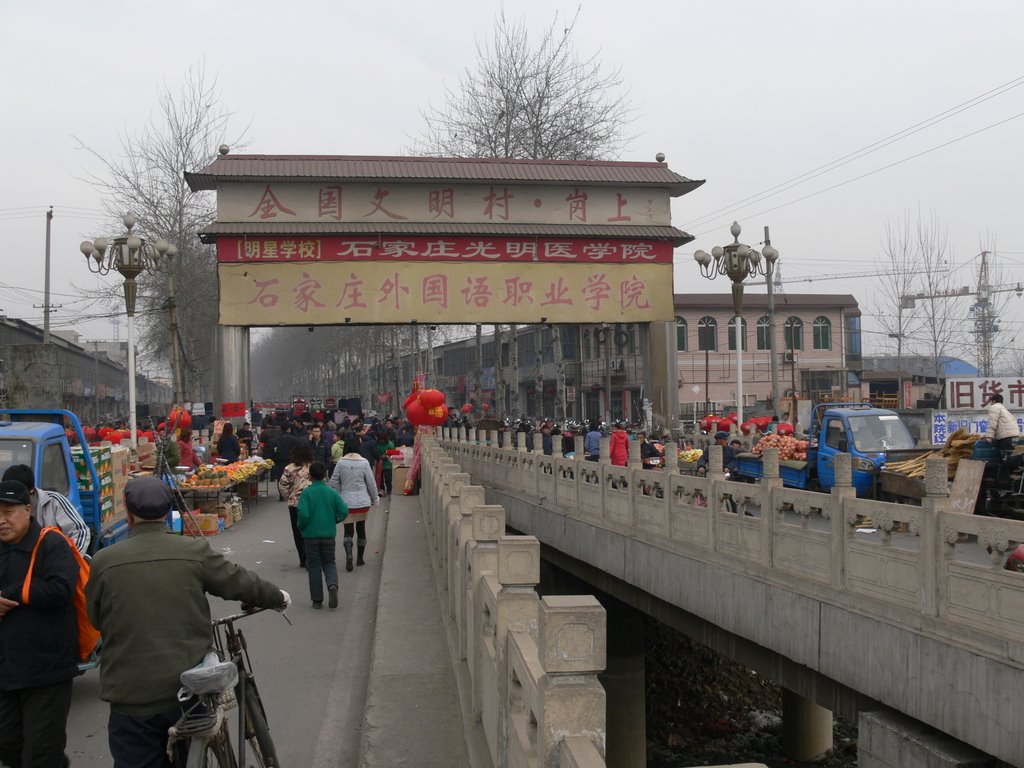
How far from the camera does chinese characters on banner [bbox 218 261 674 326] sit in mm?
22109

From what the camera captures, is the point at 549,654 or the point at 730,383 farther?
the point at 730,383

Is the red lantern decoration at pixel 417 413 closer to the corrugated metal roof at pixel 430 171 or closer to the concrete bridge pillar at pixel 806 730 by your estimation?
the corrugated metal roof at pixel 430 171

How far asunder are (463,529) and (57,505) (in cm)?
267

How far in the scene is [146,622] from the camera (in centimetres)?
378

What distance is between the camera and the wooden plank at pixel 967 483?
7.56 metres

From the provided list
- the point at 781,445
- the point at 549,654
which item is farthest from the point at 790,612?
the point at 781,445

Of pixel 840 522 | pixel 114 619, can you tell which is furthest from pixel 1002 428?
pixel 114 619

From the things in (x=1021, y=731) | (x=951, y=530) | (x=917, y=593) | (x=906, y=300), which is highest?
(x=906, y=300)

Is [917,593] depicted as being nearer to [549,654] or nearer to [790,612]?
[790,612]

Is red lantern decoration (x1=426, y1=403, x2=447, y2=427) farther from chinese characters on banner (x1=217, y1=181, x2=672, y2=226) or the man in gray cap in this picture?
the man in gray cap

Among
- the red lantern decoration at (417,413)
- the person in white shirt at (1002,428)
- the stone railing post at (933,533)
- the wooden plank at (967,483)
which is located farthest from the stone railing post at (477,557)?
the red lantern decoration at (417,413)

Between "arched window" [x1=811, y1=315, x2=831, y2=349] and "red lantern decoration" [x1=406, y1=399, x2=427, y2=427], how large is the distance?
26.8 m

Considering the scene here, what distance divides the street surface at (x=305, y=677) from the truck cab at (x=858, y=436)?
632 cm

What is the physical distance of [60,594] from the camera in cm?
421
